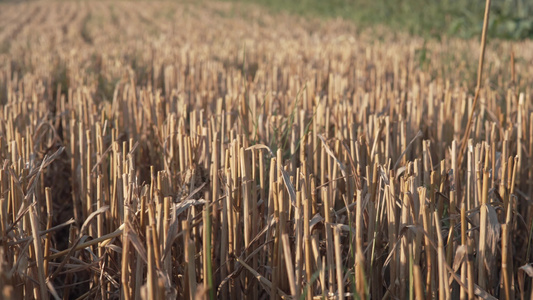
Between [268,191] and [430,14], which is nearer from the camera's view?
[268,191]

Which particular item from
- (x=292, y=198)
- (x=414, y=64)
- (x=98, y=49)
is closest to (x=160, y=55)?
(x=98, y=49)

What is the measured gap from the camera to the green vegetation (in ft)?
21.2

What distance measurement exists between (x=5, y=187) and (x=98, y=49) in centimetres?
375

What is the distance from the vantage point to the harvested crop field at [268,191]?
1.15 metres

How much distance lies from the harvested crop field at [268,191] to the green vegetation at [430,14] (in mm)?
2950

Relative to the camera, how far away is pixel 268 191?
1633 millimetres

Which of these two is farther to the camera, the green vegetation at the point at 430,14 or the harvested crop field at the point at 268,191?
the green vegetation at the point at 430,14

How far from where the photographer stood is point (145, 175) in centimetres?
202

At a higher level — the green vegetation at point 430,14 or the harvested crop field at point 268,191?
the green vegetation at point 430,14

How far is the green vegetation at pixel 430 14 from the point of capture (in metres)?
6.46

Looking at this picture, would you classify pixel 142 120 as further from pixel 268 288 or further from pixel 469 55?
pixel 469 55

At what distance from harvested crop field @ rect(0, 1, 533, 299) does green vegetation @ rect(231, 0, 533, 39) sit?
116 inches

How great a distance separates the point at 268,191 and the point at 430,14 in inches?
293

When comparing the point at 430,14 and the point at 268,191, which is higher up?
the point at 430,14
